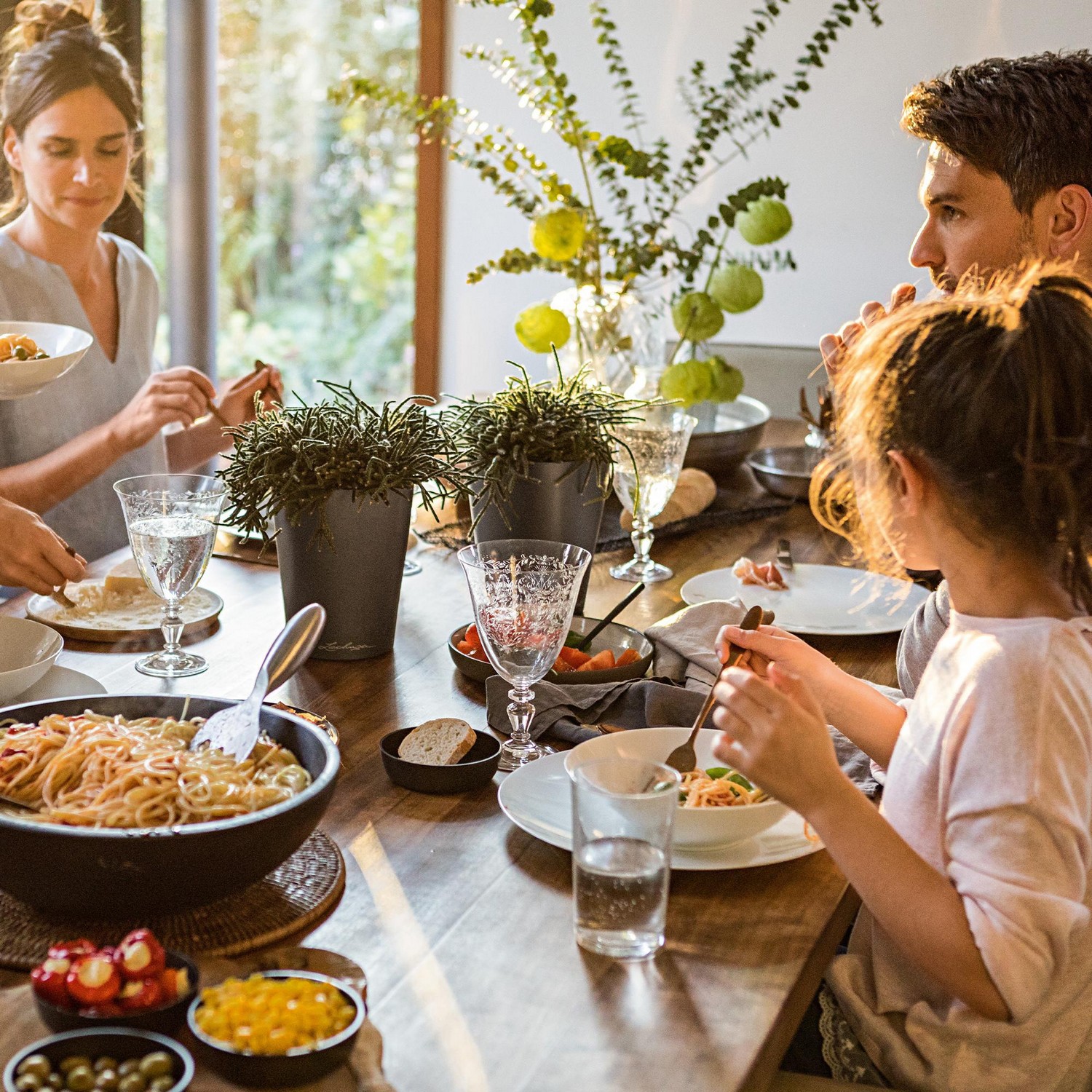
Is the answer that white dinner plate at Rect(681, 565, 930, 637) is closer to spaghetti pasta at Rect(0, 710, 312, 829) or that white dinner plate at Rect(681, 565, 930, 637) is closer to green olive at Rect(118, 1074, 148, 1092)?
spaghetti pasta at Rect(0, 710, 312, 829)

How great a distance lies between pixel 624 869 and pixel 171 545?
78 centimetres

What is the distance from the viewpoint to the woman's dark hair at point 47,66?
266cm

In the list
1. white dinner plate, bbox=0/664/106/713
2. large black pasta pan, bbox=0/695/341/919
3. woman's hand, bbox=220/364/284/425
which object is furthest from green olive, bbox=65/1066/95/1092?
woman's hand, bbox=220/364/284/425

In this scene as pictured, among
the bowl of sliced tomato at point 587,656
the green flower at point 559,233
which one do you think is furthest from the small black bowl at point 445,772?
the green flower at point 559,233

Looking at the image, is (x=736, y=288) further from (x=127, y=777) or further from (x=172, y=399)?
(x=127, y=777)

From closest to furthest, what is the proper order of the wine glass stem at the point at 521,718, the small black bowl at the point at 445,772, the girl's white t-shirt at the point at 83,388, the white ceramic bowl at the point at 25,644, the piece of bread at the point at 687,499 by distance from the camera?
1. the small black bowl at the point at 445,772
2. the wine glass stem at the point at 521,718
3. the white ceramic bowl at the point at 25,644
4. the piece of bread at the point at 687,499
5. the girl's white t-shirt at the point at 83,388

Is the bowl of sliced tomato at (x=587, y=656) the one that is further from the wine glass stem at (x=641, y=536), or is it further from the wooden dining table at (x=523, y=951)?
the wine glass stem at (x=641, y=536)

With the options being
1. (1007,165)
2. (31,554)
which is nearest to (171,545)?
(31,554)

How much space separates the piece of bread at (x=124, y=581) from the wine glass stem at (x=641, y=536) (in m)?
0.77

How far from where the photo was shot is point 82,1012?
0.81m

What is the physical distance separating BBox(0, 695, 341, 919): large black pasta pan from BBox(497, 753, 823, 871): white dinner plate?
230 mm

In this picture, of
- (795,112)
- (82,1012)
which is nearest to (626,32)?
(795,112)

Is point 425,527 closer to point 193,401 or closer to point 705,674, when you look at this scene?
point 193,401

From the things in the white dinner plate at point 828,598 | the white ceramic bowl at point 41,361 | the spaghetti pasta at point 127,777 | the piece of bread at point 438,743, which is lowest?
the white dinner plate at point 828,598
